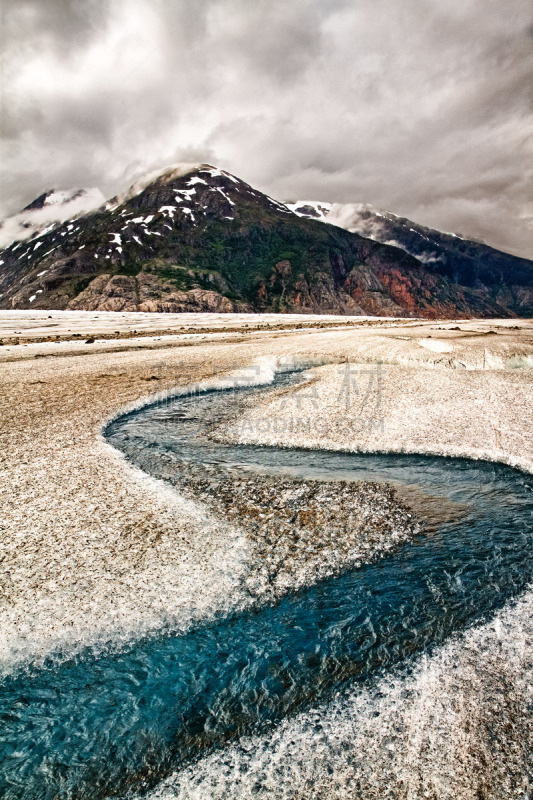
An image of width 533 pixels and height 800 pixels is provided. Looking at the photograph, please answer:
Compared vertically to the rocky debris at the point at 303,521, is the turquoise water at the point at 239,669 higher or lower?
lower

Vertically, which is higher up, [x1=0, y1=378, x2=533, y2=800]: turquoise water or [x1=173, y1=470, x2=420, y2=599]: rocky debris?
[x1=173, y1=470, x2=420, y2=599]: rocky debris

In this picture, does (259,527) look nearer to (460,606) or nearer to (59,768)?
(460,606)

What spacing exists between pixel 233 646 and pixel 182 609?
150 cm

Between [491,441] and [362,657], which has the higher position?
[491,441]

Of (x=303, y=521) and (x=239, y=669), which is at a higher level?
(x=303, y=521)

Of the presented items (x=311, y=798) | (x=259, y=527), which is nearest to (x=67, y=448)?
(x=259, y=527)

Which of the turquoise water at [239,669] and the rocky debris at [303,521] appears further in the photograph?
the rocky debris at [303,521]

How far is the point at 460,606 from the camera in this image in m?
9.38

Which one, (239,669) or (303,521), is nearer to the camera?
(239,669)

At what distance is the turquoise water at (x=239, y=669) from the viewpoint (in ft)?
20.8

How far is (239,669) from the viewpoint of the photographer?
7910 mm

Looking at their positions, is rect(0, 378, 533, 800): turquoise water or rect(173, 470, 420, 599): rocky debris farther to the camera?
rect(173, 470, 420, 599): rocky debris

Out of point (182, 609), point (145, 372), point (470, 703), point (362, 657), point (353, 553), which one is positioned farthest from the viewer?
point (145, 372)

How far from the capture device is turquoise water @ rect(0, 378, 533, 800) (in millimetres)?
6336
